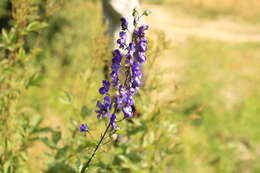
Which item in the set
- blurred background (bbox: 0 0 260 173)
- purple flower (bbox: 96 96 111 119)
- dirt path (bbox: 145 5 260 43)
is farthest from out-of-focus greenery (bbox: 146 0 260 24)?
purple flower (bbox: 96 96 111 119)

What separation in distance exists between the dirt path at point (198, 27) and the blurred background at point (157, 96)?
8cm

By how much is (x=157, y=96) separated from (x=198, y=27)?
14455 millimetres

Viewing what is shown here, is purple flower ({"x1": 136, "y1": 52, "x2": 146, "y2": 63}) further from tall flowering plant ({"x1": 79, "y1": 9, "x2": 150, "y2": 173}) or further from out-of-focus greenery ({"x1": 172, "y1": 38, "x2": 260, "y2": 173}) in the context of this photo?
out-of-focus greenery ({"x1": 172, "y1": 38, "x2": 260, "y2": 173})

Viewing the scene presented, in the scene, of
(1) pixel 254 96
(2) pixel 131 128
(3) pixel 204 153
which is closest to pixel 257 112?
(1) pixel 254 96

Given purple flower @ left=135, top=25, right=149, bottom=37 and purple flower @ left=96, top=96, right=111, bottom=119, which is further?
purple flower @ left=96, top=96, right=111, bottom=119

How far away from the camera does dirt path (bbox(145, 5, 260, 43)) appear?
15.5 metres

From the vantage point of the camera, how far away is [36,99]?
6430 mm

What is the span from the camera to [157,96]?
10.5 feet

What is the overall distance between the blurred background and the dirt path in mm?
76

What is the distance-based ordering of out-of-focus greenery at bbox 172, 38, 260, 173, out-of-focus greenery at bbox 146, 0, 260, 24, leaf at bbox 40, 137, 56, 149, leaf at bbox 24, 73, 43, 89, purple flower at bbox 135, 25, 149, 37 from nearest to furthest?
1. purple flower at bbox 135, 25, 149, 37
2. leaf at bbox 24, 73, 43, 89
3. leaf at bbox 40, 137, 56, 149
4. out-of-focus greenery at bbox 172, 38, 260, 173
5. out-of-focus greenery at bbox 146, 0, 260, 24

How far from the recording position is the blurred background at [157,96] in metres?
3.07

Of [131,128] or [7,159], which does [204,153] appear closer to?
[131,128]

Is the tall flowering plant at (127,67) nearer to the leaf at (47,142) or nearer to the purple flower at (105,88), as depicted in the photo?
the purple flower at (105,88)

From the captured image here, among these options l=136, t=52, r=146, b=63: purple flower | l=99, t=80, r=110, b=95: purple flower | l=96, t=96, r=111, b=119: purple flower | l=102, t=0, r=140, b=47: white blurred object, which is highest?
l=102, t=0, r=140, b=47: white blurred object
